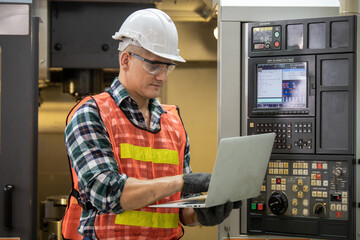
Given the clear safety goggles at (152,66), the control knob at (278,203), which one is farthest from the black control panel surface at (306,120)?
the clear safety goggles at (152,66)

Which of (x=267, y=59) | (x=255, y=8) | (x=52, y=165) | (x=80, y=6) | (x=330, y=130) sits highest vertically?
(x=80, y=6)

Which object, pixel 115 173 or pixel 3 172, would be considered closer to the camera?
pixel 115 173

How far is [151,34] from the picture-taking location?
6.90 feet

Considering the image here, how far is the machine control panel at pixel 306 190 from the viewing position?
2.56 m

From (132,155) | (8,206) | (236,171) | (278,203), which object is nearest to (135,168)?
(132,155)

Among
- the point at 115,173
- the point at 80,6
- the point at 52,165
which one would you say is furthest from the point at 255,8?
the point at 52,165

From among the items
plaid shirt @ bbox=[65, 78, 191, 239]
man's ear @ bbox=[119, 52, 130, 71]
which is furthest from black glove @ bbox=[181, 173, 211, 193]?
man's ear @ bbox=[119, 52, 130, 71]

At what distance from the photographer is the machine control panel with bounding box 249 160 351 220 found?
2562 millimetres

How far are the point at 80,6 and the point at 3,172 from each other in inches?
→ 61.3

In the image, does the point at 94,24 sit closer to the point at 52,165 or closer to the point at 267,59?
the point at 52,165

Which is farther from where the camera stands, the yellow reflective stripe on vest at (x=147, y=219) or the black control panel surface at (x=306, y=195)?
the black control panel surface at (x=306, y=195)

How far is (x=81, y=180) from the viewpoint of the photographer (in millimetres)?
1918

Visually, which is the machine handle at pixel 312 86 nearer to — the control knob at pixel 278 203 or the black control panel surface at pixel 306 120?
→ the black control panel surface at pixel 306 120

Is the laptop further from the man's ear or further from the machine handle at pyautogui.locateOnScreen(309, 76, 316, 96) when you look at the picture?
the machine handle at pyautogui.locateOnScreen(309, 76, 316, 96)
